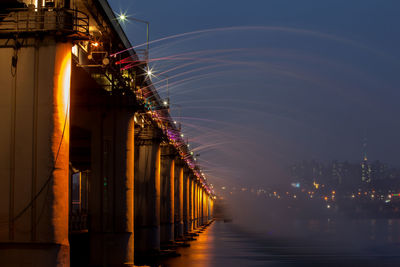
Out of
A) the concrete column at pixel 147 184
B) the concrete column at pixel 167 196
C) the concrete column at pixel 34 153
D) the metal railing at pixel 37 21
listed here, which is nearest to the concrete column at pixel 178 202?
the concrete column at pixel 167 196

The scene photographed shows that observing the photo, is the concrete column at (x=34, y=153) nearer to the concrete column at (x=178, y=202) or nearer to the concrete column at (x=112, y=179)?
the concrete column at (x=112, y=179)

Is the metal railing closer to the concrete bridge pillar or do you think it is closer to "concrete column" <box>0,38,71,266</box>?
"concrete column" <box>0,38,71,266</box>

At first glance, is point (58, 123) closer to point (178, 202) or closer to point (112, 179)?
point (112, 179)

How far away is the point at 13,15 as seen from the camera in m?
23.6

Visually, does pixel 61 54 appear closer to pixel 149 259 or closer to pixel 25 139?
pixel 25 139

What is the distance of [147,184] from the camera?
54656mm

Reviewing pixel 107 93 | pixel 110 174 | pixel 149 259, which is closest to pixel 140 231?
pixel 149 259

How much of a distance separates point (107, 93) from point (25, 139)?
16.9 m

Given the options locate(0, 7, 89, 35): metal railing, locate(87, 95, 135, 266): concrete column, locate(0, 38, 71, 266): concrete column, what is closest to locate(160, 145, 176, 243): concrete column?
locate(87, 95, 135, 266): concrete column

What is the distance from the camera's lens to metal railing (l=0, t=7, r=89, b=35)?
23156 mm

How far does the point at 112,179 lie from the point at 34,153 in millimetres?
17246

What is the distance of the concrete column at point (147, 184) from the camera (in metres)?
53.4

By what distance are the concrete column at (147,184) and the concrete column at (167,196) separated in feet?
43.0

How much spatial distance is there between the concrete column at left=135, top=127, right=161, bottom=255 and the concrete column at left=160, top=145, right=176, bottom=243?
13.1 metres
